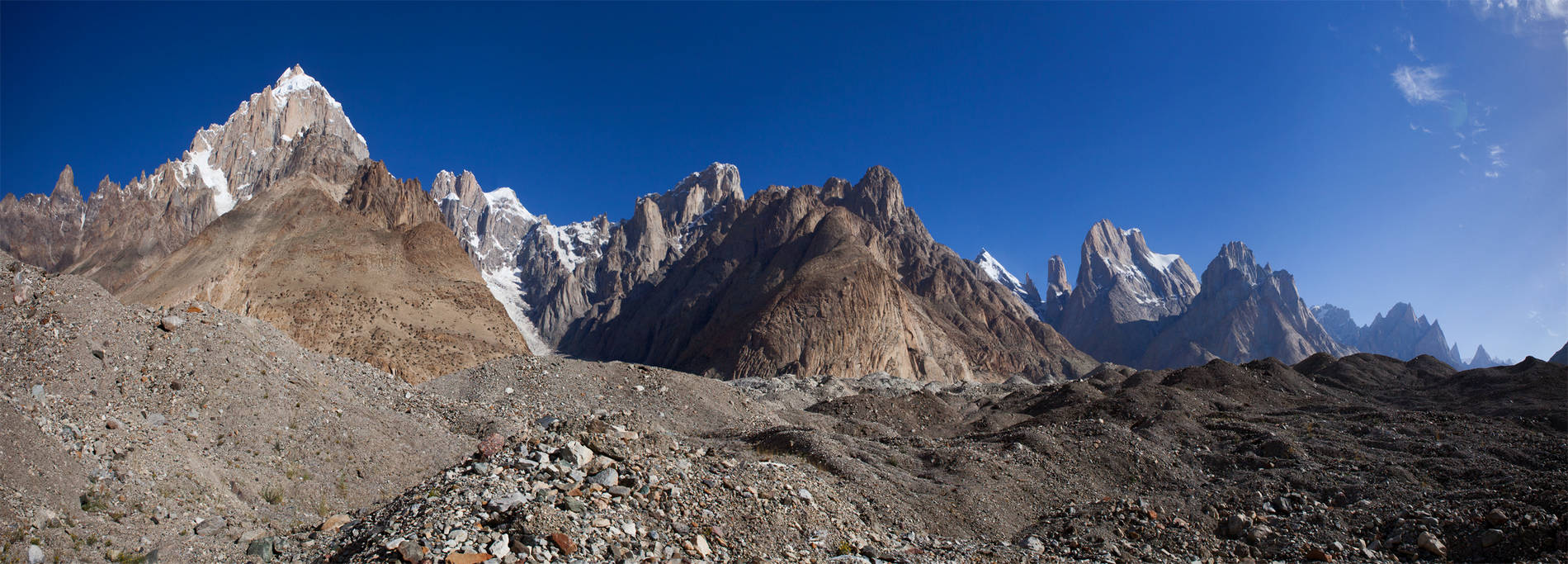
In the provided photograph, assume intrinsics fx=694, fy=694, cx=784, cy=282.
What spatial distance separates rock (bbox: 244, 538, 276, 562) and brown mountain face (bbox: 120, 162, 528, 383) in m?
26.9

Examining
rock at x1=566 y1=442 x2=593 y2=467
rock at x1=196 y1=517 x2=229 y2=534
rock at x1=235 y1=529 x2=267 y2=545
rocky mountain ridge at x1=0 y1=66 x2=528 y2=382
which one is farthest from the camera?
rocky mountain ridge at x1=0 y1=66 x2=528 y2=382

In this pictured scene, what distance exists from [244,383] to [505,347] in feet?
89.3

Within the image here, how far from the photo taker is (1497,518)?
36.6 ft

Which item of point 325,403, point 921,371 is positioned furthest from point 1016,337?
point 325,403

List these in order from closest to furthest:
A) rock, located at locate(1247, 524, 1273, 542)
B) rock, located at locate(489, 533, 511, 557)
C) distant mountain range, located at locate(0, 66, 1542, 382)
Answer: rock, located at locate(489, 533, 511, 557) < rock, located at locate(1247, 524, 1273, 542) < distant mountain range, located at locate(0, 66, 1542, 382)

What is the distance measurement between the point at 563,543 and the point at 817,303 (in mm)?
67912

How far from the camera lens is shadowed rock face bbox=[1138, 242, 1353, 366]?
153m

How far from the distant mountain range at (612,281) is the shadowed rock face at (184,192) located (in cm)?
39

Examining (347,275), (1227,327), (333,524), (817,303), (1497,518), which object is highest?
(1227,327)

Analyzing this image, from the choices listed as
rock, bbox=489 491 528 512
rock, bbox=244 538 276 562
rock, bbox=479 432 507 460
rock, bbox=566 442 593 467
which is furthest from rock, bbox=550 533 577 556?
rock, bbox=244 538 276 562

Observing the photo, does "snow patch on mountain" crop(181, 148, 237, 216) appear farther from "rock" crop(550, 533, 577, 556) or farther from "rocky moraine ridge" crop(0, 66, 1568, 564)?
"rock" crop(550, 533, 577, 556)

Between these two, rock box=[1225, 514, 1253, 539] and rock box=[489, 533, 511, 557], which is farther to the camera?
rock box=[1225, 514, 1253, 539]

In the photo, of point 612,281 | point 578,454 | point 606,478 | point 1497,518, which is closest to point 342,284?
point 578,454

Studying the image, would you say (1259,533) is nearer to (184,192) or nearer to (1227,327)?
(184,192)
